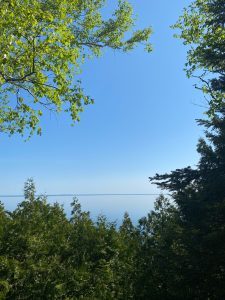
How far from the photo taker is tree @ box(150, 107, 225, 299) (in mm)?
11352

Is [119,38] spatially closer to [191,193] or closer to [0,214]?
[191,193]

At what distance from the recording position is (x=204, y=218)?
1180 centimetres

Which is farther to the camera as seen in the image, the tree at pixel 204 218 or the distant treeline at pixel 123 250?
the tree at pixel 204 218

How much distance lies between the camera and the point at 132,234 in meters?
14.8

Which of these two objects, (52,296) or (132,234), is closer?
(52,296)

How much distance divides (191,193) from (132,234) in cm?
334

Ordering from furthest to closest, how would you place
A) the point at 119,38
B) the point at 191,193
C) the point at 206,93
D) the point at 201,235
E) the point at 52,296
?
1. the point at 119,38
2. the point at 206,93
3. the point at 191,193
4. the point at 201,235
5. the point at 52,296

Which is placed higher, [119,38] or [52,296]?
[119,38]

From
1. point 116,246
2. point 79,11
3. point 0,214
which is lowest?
point 116,246

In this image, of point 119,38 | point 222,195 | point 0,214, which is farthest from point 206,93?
point 0,214

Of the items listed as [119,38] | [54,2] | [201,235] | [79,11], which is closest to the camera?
[201,235]

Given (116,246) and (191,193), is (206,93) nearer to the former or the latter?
(191,193)

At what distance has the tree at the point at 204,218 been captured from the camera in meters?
11.4

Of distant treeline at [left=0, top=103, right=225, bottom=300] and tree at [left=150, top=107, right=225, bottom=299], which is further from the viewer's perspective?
tree at [left=150, top=107, right=225, bottom=299]
